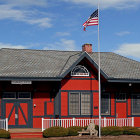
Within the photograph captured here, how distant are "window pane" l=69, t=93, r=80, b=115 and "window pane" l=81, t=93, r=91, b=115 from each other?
1.09 ft

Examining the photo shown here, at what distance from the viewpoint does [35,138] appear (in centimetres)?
2280

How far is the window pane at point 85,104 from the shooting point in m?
26.3

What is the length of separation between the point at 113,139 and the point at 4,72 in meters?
9.45

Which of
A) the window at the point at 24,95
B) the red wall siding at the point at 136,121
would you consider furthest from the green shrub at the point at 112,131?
the window at the point at 24,95

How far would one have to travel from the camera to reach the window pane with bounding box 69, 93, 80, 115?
2605 cm

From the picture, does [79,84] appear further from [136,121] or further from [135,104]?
[136,121]

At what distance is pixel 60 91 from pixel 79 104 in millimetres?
1927

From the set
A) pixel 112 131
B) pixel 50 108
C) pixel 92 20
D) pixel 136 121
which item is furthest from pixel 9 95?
pixel 136 121

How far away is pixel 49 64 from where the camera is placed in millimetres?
27938

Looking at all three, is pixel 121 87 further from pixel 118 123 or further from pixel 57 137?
pixel 57 137

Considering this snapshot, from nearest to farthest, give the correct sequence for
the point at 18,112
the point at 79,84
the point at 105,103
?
the point at 18,112, the point at 79,84, the point at 105,103

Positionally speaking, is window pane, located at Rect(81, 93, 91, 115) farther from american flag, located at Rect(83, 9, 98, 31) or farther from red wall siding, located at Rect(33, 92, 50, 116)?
american flag, located at Rect(83, 9, 98, 31)

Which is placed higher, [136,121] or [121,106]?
[121,106]

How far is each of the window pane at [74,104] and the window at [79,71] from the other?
163 centimetres
